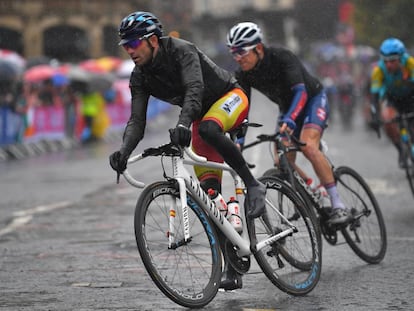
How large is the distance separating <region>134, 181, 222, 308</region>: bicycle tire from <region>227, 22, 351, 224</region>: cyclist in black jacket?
1704mm

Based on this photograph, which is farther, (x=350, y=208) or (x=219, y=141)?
Answer: (x=350, y=208)

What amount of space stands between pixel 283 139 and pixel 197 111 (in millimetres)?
2209

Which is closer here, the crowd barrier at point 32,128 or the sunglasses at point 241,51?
the sunglasses at point 241,51

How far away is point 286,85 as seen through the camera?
334 inches

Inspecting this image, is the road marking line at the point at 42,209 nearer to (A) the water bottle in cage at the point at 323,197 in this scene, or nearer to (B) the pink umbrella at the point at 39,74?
(A) the water bottle in cage at the point at 323,197

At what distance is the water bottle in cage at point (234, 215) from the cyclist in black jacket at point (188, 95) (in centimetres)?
8

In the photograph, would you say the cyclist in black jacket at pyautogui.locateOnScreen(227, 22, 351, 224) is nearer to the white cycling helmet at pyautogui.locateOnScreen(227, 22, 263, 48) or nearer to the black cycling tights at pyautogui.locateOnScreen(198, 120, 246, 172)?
the white cycling helmet at pyautogui.locateOnScreen(227, 22, 263, 48)

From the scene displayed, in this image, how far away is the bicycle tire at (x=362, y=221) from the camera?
8.34 metres

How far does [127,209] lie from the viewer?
12469 mm

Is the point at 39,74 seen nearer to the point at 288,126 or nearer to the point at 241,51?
the point at 241,51

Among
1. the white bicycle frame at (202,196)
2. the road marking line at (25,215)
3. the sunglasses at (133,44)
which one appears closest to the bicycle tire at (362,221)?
the white bicycle frame at (202,196)

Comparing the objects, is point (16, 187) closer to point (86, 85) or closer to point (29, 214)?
point (29, 214)

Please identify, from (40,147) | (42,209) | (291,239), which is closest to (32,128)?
(40,147)

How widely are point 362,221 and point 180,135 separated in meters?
2.84
